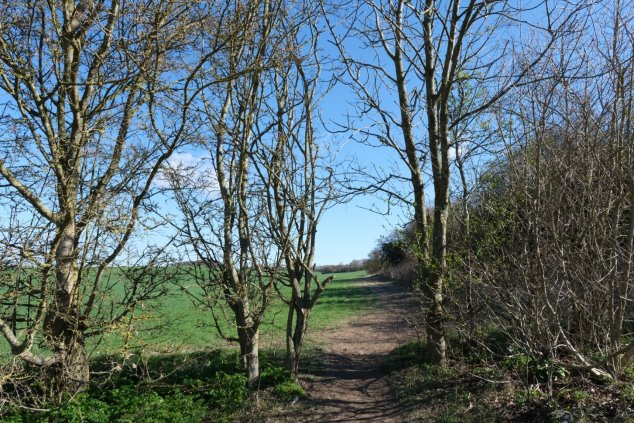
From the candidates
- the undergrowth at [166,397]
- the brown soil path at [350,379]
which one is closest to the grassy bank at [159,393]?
the undergrowth at [166,397]

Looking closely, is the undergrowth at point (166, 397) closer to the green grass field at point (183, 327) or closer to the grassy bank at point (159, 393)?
the grassy bank at point (159, 393)

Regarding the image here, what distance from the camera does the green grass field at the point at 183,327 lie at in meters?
7.58

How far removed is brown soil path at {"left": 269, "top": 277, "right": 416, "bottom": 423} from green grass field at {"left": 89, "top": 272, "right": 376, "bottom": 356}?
1.29 metres

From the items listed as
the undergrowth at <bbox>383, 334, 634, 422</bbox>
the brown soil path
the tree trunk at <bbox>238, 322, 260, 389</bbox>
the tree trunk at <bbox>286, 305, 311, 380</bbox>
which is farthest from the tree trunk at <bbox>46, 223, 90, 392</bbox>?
the undergrowth at <bbox>383, 334, 634, 422</bbox>

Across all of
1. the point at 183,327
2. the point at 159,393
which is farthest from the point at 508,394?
the point at 183,327

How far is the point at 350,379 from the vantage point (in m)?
9.88

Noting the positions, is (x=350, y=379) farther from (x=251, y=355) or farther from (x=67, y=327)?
(x=67, y=327)

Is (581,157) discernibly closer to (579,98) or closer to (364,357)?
(579,98)

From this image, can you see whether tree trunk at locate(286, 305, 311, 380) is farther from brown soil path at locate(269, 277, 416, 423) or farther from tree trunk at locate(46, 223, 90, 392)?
tree trunk at locate(46, 223, 90, 392)

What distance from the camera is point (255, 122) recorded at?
9.24m

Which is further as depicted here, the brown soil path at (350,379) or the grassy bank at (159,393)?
the brown soil path at (350,379)

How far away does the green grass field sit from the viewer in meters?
7.58

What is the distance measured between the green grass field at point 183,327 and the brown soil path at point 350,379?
1.29 metres

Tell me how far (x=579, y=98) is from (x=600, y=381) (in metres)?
3.69
